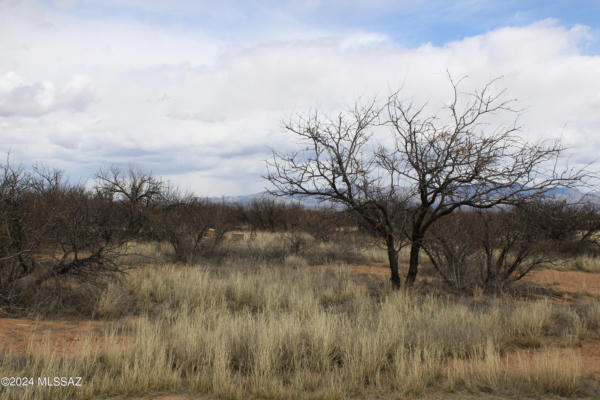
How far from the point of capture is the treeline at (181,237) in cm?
817

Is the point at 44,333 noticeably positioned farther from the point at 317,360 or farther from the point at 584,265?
the point at 584,265

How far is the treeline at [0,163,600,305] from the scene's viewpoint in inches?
322

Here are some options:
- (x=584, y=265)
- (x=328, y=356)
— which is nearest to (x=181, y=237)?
(x=328, y=356)

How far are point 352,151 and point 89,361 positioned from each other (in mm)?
6853

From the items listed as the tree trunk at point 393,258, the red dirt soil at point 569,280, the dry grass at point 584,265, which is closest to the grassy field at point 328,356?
the tree trunk at point 393,258

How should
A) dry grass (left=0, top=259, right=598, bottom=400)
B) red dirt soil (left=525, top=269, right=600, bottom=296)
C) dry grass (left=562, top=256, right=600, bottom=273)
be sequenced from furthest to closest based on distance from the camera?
dry grass (left=562, top=256, right=600, bottom=273), red dirt soil (left=525, top=269, right=600, bottom=296), dry grass (left=0, top=259, right=598, bottom=400)

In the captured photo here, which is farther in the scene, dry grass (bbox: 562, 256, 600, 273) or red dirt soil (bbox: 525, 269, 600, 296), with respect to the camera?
dry grass (bbox: 562, 256, 600, 273)

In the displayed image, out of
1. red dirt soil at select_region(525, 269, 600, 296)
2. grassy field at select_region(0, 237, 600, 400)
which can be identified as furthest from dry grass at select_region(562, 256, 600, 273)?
grassy field at select_region(0, 237, 600, 400)

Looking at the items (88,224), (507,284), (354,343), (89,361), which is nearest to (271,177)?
(88,224)

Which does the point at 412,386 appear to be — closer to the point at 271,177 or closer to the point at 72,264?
the point at 271,177

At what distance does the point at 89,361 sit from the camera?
511 cm

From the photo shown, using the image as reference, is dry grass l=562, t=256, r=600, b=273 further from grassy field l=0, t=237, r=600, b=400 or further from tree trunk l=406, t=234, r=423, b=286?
tree trunk l=406, t=234, r=423, b=286

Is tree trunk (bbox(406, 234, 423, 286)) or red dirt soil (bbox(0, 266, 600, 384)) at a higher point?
tree trunk (bbox(406, 234, 423, 286))

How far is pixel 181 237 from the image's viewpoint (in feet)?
53.7
